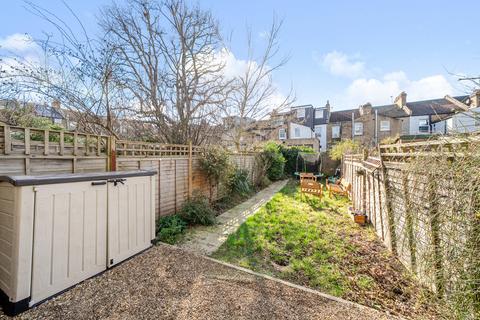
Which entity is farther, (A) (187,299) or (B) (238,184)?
(B) (238,184)

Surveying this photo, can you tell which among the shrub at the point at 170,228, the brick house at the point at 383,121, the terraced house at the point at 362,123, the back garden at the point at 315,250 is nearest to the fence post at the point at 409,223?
the back garden at the point at 315,250

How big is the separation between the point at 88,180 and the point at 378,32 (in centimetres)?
821

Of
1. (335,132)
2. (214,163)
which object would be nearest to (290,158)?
(214,163)

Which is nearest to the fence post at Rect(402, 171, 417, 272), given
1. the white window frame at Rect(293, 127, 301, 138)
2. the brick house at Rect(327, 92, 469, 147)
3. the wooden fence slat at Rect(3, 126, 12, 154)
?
the wooden fence slat at Rect(3, 126, 12, 154)

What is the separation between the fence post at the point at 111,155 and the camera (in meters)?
4.15

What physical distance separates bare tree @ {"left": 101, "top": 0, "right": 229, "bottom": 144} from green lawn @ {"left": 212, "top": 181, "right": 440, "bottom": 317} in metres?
4.56

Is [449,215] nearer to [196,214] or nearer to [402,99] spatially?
[196,214]

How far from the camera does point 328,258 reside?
3.89m

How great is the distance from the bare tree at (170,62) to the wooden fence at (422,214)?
615 cm

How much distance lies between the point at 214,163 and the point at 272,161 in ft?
24.4

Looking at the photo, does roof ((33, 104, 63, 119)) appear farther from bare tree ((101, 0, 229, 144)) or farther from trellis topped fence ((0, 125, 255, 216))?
trellis topped fence ((0, 125, 255, 216))

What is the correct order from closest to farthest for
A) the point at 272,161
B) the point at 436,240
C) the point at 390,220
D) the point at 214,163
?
the point at 436,240 → the point at 390,220 → the point at 214,163 → the point at 272,161

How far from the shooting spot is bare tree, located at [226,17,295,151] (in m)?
11.3

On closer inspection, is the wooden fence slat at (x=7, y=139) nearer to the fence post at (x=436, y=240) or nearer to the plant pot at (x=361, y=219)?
the fence post at (x=436, y=240)
